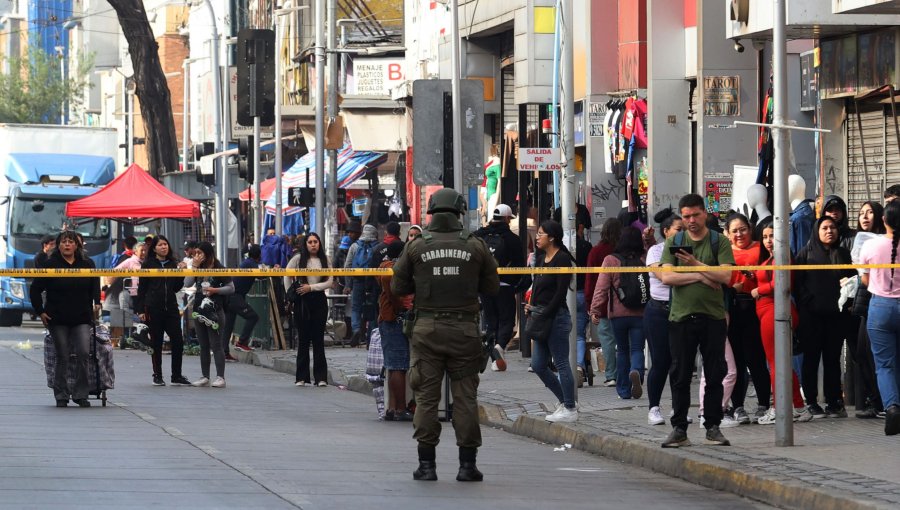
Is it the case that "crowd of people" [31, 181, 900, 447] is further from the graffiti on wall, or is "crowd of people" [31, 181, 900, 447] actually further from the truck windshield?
the truck windshield

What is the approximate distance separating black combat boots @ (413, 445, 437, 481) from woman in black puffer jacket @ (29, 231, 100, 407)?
21.0ft

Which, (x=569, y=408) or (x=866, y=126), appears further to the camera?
(x=866, y=126)

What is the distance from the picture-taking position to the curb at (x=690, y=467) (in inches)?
395

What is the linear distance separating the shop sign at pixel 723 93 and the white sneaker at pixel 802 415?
7936 millimetres

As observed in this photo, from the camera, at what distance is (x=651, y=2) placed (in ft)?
74.7

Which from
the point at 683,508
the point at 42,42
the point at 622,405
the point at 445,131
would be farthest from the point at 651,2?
the point at 42,42

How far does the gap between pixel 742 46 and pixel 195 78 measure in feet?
168

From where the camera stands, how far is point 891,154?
17859 mm

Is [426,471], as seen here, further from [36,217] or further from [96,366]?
[36,217]

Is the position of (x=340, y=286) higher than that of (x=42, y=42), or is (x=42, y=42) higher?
(x=42, y=42)

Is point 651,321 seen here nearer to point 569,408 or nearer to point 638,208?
point 569,408

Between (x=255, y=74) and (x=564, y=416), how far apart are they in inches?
712

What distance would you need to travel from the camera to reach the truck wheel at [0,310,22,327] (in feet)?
121

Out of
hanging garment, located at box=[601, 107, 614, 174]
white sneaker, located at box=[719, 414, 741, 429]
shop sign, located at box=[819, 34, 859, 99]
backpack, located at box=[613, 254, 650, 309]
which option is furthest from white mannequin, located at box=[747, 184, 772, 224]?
hanging garment, located at box=[601, 107, 614, 174]
